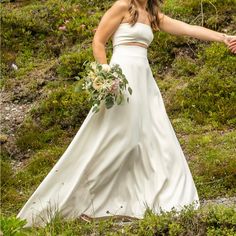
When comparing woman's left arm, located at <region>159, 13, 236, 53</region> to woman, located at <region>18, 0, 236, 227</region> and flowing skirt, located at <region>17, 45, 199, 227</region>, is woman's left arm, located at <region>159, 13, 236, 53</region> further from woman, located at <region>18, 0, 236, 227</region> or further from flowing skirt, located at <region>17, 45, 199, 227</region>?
flowing skirt, located at <region>17, 45, 199, 227</region>

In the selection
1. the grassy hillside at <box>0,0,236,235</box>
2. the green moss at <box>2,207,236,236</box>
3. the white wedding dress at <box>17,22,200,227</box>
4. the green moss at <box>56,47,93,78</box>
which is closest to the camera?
the green moss at <box>2,207,236,236</box>

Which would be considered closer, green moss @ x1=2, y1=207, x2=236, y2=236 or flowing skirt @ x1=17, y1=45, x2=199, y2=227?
green moss @ x1=2, y1=207, x2=236, y2=236

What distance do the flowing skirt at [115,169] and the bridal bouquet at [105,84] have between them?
155 millimetres

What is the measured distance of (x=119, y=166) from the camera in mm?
6051

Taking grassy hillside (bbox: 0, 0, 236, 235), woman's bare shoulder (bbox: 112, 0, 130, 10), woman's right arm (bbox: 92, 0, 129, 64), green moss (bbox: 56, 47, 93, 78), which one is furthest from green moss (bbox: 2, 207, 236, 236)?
green moss (bbox: 56, 47, 93, 78)

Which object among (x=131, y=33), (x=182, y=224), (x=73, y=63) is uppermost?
(x=73, y=63)

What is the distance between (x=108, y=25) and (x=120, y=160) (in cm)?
122

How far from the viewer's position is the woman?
6027 mm

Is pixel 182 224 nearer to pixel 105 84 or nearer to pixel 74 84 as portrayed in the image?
pixel 105 84

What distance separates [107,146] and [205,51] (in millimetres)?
4919

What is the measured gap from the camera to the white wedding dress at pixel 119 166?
6.02 m

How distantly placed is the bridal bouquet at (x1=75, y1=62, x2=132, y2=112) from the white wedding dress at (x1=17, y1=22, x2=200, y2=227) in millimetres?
153

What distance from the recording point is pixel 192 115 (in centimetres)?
943

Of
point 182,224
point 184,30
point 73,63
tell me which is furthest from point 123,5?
point 73,63
